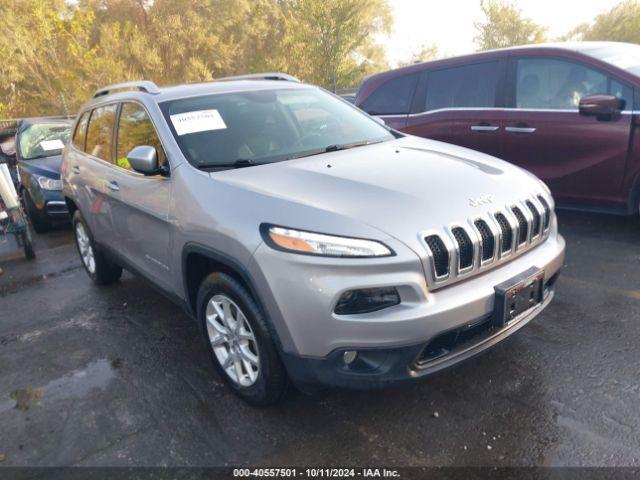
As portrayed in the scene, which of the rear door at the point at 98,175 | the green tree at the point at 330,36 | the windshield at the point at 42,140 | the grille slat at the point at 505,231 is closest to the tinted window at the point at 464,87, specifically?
the grille slat at the point at 505,231

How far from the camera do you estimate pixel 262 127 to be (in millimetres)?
3352

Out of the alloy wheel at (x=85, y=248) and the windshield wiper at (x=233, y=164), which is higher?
the windshield wiper at (x=233, y=164)

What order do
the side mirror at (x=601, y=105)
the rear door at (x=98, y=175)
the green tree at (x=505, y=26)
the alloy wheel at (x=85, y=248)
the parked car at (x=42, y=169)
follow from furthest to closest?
the green tree at (x=505, y=26) → the parked car at (x=42, y=169) → the alloy wheel at (x=85, y=248) → the side mirror at (x=601, y=105) → the rear door at (x=98, y=175)

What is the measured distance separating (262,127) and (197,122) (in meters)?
0.43

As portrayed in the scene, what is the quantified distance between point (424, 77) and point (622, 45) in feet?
6.48

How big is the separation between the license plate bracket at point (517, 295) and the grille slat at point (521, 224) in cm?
16

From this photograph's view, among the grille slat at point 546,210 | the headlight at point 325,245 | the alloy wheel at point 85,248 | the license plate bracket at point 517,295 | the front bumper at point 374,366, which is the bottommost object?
the alloy wheel at point 85,248

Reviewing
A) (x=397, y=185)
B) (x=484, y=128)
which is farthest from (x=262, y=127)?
(x=484, y=128)

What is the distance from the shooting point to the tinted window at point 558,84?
4570mm

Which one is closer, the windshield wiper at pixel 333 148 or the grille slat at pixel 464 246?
the grille slat at pixel 464 246

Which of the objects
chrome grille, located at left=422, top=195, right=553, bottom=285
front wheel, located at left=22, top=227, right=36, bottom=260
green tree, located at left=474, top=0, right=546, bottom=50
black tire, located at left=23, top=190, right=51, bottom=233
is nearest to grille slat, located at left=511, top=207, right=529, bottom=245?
chrome grille, located at left=422, top=195, right=553, bottom=285

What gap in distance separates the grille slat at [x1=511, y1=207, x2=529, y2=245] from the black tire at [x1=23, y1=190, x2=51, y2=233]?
662 cm

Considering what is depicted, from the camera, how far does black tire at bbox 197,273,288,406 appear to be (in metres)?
2.42

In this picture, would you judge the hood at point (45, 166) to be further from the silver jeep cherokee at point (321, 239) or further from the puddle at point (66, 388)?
the puddle at point (66, 388)
